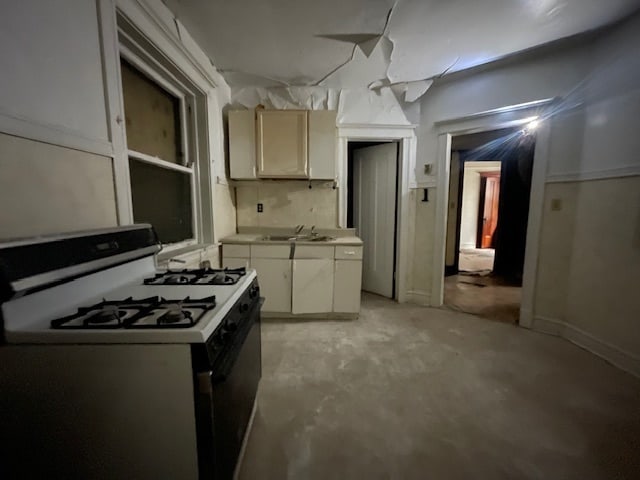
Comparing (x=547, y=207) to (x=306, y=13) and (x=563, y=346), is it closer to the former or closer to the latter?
(x=563, y=346)

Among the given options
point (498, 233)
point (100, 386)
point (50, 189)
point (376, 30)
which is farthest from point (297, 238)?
point (498, 233)

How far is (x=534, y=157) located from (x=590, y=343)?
63.3 inches

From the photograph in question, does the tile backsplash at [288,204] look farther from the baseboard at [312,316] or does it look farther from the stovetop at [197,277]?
the stovetop at [197,277]

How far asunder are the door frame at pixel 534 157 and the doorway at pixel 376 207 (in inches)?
19.5

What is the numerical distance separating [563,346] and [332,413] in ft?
6.79

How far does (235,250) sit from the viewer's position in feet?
8.66

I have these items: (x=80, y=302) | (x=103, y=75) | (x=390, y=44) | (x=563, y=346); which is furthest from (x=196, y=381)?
(x=563, y=346)

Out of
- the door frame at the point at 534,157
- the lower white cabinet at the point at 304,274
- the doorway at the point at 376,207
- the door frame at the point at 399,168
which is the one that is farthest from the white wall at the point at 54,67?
the door frame at the point at 534,157

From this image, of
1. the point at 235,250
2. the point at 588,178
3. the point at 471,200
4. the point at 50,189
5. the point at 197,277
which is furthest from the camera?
the point at 471,200

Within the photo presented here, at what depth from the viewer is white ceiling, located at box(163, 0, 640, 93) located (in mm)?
1672

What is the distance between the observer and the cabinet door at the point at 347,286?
269 centimetres

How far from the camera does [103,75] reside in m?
1.24

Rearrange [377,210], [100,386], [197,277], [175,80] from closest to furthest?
[100,386], [197,277], [175,80], [377,210]

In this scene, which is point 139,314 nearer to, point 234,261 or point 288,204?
point 234,261
